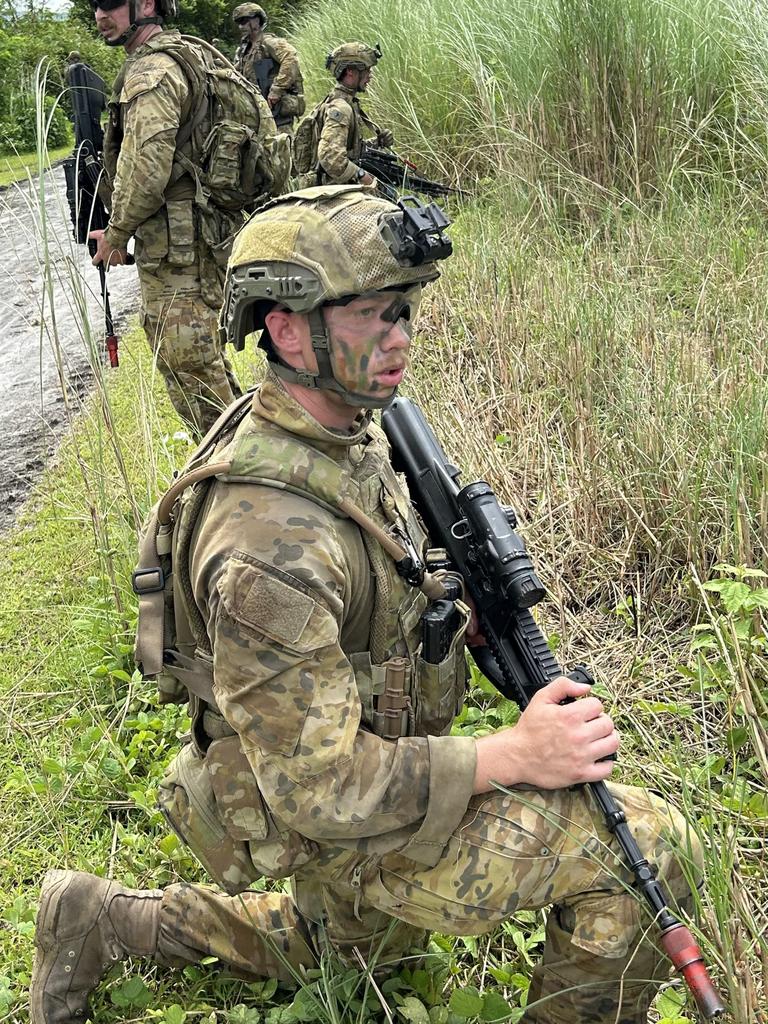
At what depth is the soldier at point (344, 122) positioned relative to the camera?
290 inches

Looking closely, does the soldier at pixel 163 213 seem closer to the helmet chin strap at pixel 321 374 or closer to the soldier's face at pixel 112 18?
the soldier's face at pixel 112 18

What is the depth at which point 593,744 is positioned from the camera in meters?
1.64

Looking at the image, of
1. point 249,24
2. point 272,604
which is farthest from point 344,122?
point 272,604

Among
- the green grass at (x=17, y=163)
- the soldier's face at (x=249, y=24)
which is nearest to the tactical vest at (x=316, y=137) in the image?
the green grass at (x=17, y=163)

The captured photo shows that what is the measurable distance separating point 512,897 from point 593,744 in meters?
0.32

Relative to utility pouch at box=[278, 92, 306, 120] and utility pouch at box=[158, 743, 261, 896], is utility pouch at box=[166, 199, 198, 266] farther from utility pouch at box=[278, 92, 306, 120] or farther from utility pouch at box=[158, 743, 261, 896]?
utility pouch at box=[278, 92, 306, 120]

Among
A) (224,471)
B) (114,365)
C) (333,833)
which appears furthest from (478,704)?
(114,365)

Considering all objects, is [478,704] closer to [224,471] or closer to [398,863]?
[398,863]

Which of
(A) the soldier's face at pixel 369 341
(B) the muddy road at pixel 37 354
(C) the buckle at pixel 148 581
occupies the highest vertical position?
(A) the soldier's face at pixel 369 341

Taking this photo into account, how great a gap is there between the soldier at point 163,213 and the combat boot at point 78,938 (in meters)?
2.38

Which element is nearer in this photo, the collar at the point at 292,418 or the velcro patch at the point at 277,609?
the velcro patch at the point at 277,609

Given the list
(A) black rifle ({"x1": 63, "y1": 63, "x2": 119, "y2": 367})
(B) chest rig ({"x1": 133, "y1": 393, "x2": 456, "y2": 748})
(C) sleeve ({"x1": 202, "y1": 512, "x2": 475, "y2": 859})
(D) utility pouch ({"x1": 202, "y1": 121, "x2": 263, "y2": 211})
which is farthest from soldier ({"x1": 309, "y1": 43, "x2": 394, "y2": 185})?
(C) sleeve ({"x1": 202, "y1": 512, "x2": 475, "y2": 859})

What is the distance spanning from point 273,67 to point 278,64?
0.17 m

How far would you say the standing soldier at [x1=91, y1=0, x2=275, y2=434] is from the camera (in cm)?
409
